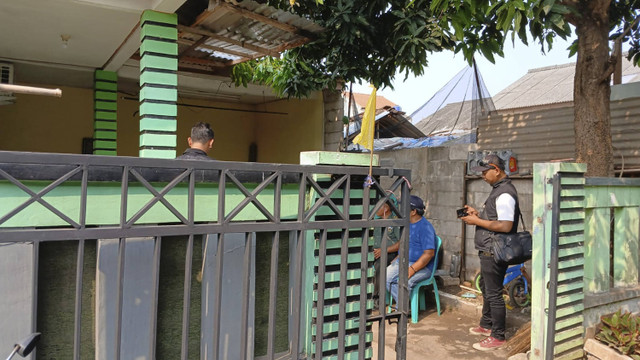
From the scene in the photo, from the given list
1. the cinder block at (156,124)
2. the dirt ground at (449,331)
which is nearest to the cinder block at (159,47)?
the cinder block at (156,124)

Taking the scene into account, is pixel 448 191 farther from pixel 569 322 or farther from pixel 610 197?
A: pixel 569 322

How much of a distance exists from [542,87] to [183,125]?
11368 mm

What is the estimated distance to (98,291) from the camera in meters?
2.17

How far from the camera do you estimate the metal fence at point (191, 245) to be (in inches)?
78.8

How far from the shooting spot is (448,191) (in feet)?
21.9

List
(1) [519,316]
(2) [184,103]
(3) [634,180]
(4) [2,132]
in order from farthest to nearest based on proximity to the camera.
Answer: (2) [184,103], (4) [2,132], (1) [519,316], (3) [634,180]

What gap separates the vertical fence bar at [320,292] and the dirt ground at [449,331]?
1845 millimetres

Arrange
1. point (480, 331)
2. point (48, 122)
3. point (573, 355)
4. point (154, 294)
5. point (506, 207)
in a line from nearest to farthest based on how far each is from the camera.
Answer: point (154, 294), point (573, 355), point (506, 207), point (480, 331), point (48, 122)

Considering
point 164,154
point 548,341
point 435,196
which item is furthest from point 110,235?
point 435,196

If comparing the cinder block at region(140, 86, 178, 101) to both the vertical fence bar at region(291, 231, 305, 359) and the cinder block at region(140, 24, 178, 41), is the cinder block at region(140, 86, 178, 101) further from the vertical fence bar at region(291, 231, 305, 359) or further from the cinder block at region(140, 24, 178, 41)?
the vertical fence bar at region(291, 231, 305, 359)

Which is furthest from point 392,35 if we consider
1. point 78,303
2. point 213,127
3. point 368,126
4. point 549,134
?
point 213,127

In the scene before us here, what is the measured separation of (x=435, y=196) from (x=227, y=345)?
4907 millimetres

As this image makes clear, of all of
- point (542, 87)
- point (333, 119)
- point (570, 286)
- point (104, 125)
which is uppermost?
point (542, 87)

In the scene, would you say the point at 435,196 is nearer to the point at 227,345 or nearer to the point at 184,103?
the point at 227,345
